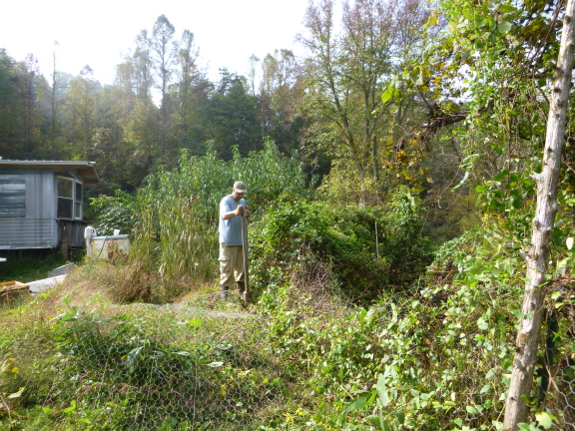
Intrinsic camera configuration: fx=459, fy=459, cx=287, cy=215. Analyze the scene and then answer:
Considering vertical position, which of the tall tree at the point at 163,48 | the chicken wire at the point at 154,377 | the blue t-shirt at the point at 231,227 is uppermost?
the tall tree at the point at 163,48

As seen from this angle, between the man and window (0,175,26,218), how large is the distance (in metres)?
11.0

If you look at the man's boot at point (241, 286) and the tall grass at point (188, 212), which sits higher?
the tall grass at point (188, 212)

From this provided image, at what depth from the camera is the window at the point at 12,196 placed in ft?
48.2

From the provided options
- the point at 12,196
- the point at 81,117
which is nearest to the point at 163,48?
the point at 81,117

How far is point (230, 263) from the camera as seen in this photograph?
682cm

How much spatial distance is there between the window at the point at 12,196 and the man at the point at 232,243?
11.0 m

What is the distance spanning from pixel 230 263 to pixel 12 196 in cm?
1144

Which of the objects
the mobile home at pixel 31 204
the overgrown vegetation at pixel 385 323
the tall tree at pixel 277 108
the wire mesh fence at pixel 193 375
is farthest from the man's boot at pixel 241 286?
the tall tree at pixel 277 108

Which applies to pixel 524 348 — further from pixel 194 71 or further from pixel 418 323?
pixel 194 71

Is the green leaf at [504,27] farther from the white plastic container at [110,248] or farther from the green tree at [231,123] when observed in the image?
the green tree at [231,123]

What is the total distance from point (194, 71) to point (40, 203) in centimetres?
2549

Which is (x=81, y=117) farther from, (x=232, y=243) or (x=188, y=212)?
(x=232, y=243)

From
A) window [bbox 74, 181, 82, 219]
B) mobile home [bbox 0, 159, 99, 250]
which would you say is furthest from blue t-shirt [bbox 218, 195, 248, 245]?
window [bbox 74, 181, 82, 219]

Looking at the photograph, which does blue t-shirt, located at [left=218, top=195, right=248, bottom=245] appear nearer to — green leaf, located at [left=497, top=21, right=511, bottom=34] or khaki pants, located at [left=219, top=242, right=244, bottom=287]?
khaki pants, located at [left=219, top=242, right=244, bottom=287]
